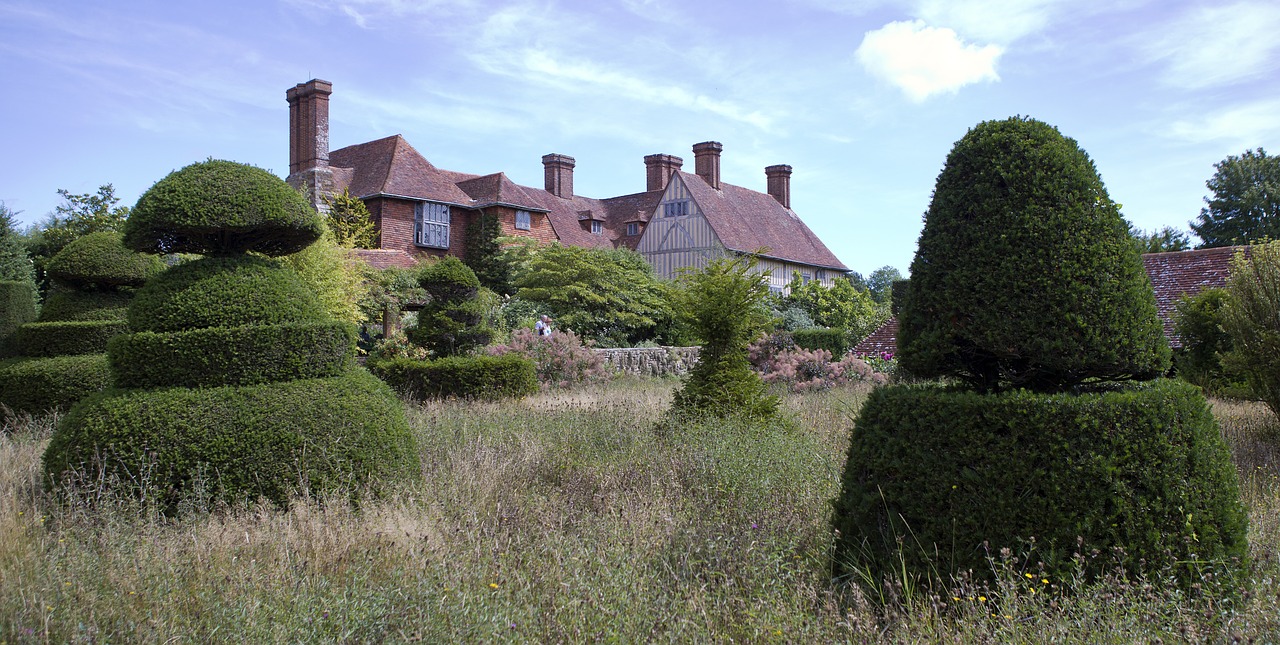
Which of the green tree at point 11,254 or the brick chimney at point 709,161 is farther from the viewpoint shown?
the brick chimney at point 709,161

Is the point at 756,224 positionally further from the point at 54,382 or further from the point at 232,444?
the point at 232,444

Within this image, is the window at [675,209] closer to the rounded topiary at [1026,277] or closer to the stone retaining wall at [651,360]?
the stone retaining wall at [651,360]

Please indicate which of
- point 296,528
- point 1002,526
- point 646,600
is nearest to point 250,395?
point 296,528

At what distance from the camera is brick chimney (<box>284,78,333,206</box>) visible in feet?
84.3

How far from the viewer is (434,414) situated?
9.16m

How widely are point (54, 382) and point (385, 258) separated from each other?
15363 mm

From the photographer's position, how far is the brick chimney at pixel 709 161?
3691 centimetres

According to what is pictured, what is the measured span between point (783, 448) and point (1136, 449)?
306 cm

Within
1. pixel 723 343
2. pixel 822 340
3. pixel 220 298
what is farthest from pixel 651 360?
pixel 220 298

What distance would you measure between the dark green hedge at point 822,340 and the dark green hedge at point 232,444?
1213 centimetres

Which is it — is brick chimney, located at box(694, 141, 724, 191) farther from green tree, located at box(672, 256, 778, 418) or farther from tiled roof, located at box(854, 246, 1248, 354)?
green tree, located at box(672, 256, 778, 418)

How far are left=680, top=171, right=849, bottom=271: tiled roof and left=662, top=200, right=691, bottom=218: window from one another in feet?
2.00

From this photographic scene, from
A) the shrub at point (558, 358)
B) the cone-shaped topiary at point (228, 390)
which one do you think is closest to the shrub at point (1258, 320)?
the cone-shaped topiary at point (228, 390)

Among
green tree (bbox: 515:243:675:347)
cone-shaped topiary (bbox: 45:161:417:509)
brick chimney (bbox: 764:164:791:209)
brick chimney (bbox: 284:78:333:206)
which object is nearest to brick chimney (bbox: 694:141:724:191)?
brick chimney (bbox: 764:164:791:209)
